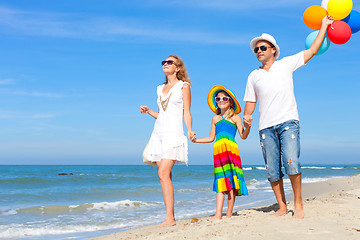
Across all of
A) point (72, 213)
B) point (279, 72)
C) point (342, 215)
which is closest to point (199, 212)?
point (72, 213)

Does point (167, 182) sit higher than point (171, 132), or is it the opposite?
point (171, 132)

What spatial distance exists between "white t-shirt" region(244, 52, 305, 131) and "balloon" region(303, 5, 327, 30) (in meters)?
0.52

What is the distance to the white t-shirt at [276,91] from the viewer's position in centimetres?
435

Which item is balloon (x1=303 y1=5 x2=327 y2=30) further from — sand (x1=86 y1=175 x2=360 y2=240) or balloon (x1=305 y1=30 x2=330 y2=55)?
sand (x1=86 y1=175 x2=360 y2=240)

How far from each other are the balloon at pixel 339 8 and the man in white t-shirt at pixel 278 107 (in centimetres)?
9

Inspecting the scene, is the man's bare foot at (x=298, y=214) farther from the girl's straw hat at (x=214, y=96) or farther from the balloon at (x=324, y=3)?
the balloon at (x=324, y=3)

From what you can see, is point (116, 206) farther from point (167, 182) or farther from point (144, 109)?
point (167, 182)

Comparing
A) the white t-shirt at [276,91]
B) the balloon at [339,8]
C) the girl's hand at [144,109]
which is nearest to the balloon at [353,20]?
the balloon at [339,8]

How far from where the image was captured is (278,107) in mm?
4363

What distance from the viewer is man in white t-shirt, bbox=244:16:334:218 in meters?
4.27

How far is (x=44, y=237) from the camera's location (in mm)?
6715

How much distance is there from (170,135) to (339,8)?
8.22ft

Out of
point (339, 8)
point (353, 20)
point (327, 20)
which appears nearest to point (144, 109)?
point (327, 20)

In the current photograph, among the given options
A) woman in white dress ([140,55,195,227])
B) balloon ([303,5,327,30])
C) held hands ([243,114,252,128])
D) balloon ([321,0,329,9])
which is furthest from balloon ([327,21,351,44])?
woman in white dress ([140,55,195,227])
